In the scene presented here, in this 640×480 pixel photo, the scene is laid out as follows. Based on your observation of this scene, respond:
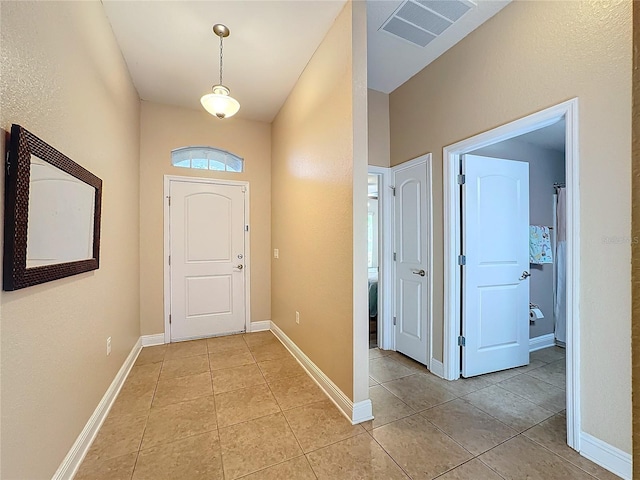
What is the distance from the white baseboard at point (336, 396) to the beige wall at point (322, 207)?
0.06 meters

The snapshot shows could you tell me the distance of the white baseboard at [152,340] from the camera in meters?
3.35

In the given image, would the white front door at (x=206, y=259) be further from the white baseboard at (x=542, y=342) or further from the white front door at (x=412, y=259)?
the white baseboard at (x=542, y=342)

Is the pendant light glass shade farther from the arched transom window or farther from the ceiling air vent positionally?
the arched transom window

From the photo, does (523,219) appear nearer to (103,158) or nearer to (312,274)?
(312,274)

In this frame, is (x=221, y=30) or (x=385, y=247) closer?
(x=221, y=30)

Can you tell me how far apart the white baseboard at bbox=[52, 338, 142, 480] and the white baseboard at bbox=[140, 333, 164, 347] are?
86 centimetres

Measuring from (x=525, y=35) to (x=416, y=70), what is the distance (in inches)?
40.1

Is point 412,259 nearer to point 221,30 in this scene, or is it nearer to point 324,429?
point 324,429

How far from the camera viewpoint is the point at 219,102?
7.43 ft

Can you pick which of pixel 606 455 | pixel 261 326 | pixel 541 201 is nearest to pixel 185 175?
pixel 261 326

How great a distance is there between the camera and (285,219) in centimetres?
334

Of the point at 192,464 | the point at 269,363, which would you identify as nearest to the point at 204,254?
the point at 269,363

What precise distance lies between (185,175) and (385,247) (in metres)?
2.64

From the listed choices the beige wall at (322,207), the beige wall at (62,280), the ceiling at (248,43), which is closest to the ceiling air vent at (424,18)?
the ceiling at (248,43)
